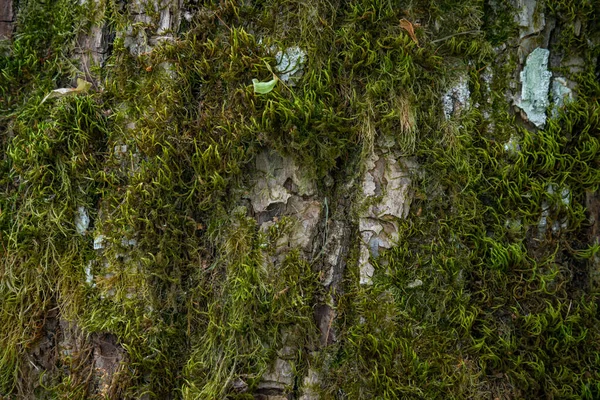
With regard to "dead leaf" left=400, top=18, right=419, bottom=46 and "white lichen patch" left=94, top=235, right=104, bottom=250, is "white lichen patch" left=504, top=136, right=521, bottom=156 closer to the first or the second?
"dead leaf" left=400, top=18, right=419, bottom=46

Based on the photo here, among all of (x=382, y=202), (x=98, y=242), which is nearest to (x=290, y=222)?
(x=382, y=202)

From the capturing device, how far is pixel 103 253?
2.06 m

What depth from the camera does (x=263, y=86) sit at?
1.93 m

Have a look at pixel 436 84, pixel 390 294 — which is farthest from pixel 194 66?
pixel 390 294

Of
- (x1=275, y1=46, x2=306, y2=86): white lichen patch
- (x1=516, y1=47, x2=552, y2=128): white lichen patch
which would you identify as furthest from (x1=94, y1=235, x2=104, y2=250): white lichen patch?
(x1=516, y1=47, x2=552, y2=128): white lichen patch

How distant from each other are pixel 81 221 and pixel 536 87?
7.23ft

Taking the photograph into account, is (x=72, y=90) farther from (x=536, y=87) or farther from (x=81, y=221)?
(x=536, y=87)

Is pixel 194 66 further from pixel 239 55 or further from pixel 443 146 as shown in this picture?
pixel 443 146

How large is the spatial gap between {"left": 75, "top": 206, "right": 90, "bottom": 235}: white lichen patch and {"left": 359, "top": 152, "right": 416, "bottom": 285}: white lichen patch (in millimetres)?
1273

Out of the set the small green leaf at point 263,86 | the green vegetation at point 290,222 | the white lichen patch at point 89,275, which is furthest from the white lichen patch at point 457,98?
the white lichen patch at point 89,275

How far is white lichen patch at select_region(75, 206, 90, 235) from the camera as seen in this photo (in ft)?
6.86

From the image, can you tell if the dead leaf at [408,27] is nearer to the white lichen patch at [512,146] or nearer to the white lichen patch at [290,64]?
the white lichen patch at [290,64]

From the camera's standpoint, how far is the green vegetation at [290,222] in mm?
1945

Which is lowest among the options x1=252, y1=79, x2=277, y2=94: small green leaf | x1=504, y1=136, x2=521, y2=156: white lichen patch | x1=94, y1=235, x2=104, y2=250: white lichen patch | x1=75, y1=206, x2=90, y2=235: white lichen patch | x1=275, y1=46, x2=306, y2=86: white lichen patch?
x1=94, y1=235, x2=104, y2=250: white lichen patch
